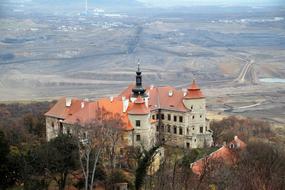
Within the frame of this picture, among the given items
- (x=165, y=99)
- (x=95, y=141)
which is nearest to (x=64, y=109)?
(x=165, y=99)

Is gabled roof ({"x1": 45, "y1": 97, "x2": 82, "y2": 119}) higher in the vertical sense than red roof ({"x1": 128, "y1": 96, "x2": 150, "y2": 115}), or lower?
lower

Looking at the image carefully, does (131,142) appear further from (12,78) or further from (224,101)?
(12,78)

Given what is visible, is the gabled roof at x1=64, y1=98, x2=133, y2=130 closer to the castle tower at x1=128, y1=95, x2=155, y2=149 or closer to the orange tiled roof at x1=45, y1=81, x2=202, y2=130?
the orange tiled roof at x1=45, y1=81, x2=202, y2=130

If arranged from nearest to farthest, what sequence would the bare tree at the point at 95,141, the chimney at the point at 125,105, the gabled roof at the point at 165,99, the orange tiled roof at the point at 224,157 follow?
the bare tree at the point at 95,141 < the orange tiled roof at the point at 224,157 < the chimney at the point at 125,105 < the gabled roof at the point at 165,99

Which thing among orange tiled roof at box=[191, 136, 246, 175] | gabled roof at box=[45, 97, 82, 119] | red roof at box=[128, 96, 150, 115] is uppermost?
red roof at box=[128, 96, 150, 115]

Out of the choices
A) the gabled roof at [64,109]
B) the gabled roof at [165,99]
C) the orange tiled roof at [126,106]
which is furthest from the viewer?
the gabled roof at [165,99]

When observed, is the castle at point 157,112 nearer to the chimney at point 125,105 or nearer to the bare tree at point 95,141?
the chimney at point 125,105

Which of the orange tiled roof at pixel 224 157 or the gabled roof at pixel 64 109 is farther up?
the gabled roof at pixel 64 109

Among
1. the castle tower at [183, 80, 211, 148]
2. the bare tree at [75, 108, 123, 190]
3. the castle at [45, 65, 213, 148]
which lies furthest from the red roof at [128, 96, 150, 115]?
the castle tower at [183, 80, 211, 148]

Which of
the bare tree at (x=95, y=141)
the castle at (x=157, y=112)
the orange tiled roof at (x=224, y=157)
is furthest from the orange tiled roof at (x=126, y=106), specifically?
the orange tiled roof at (x=224, y=157)
